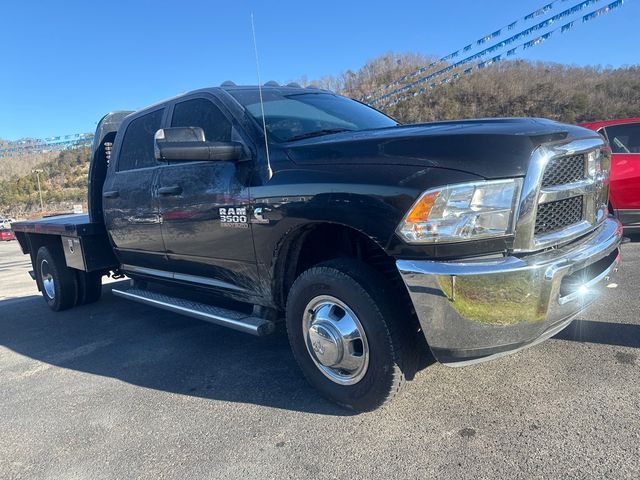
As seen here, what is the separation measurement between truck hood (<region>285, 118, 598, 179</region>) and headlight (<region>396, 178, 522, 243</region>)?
0.06m

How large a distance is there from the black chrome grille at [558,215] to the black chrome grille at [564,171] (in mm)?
100

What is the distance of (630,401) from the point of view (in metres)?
2.58

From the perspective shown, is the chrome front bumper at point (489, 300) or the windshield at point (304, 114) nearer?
the chrome front bumper at point (489, 300)

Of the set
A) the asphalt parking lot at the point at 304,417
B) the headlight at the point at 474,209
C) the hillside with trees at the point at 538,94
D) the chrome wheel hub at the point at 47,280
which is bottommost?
the asphalt parking lot at the point at 304,417

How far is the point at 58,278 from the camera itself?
19.1ft

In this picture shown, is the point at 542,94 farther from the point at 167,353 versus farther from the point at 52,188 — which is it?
the point at 52,188

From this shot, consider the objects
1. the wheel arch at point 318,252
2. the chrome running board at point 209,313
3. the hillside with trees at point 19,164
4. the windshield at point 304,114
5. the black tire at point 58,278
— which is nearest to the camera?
the wheel arch at point 318,252

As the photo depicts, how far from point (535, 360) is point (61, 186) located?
10273 centimetres

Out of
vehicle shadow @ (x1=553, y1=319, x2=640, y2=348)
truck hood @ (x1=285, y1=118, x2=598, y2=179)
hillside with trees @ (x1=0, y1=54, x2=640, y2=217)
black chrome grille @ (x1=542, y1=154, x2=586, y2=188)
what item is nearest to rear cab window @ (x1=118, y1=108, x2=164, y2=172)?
truck hood @ (x1=285, y1=118, x2=598, y2=179)

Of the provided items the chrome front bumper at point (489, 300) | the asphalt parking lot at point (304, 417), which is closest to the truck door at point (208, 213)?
the asphalt parking lot at point (304, 417)

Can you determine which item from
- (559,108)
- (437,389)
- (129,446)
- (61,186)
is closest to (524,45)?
(437,389)

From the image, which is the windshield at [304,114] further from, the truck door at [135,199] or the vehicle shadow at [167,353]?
the vehicle shadow at [167,353]

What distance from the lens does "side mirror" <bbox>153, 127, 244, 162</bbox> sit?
3.00 m

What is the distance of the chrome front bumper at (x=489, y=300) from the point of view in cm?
219
